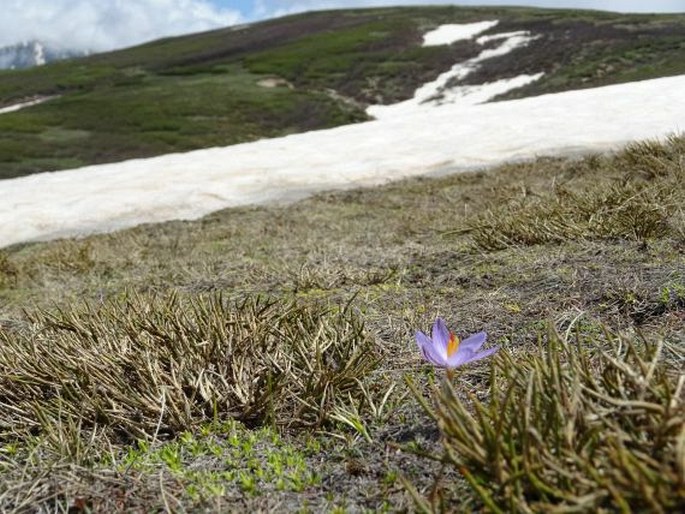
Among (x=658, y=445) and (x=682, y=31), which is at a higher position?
(x=658, y=445)

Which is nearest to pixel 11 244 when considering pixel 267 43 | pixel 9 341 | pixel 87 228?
pixel 87 228

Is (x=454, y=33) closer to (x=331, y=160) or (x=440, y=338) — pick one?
(x=331, y=160)

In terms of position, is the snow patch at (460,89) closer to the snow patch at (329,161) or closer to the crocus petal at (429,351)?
the snow patch at (329,161)

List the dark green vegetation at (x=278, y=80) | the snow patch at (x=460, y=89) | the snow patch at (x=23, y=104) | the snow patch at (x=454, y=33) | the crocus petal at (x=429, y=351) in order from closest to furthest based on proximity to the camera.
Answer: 1. the crocus petal at (x=429, y=351)
2. the dark green vegetation at (x=278, y=80)
3. the snow patch at (x=460, y=89)
4. the snow patch at (x=23, y=104)
5. the snow patch at (x=454, y=33)

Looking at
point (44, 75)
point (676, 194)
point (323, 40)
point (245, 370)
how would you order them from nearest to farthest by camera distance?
point (245, 370) → point (676, 194) → point (323, 40) → point (44, 75)

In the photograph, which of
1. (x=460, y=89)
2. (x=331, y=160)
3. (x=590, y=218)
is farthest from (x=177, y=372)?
(x=460, y=89)

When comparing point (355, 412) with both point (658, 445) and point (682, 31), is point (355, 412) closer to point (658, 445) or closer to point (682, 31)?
point (658, 445)

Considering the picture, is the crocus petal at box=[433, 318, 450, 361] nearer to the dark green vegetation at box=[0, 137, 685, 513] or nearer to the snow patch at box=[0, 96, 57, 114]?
the dark green vegetation at box=[0, 137, 685, 513]

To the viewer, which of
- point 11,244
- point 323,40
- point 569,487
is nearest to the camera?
point 569,487

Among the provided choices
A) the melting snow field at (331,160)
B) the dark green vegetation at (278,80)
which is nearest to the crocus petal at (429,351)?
the melting snow field at (331,160)
